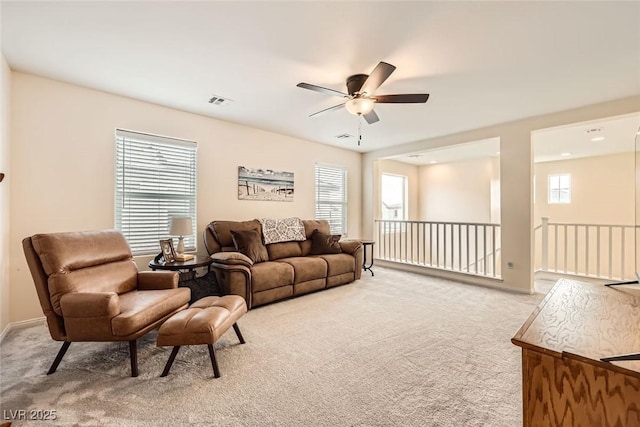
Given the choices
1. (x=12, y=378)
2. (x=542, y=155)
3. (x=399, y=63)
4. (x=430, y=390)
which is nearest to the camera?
(x=430, y=390)

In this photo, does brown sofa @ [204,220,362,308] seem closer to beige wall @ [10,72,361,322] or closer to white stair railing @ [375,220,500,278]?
beige wall @ [10,72,361,322]

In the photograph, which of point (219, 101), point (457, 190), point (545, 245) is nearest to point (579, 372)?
point (219, 101)

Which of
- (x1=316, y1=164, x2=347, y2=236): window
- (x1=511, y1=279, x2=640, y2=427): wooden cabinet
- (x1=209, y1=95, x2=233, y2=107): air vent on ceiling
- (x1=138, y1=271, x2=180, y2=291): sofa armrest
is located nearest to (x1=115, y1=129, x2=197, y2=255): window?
(x1=209, y1=95, x2=233, y2=107): air vent on ceiling

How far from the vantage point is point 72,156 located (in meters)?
2.97

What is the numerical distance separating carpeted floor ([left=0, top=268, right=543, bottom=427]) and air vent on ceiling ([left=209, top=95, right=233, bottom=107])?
2.55m

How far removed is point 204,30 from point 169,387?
8.13ft

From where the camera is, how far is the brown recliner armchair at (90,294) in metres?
1.89

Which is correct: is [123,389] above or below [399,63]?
below

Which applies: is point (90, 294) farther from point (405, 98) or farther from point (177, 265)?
Answer: point (405, 98)

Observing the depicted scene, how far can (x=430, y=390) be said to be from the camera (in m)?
1.77

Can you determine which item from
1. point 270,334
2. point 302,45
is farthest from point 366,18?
point 270,334

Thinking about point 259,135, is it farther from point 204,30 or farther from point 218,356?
point 218,356

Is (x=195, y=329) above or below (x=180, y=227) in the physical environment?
below

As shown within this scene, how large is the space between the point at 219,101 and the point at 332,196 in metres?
2.96
